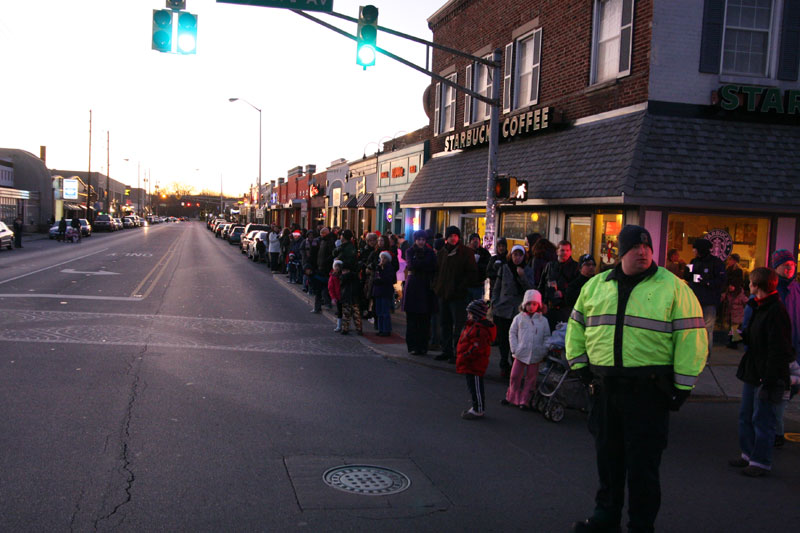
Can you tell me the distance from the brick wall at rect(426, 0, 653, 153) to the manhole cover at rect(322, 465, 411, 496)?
9.57 meters

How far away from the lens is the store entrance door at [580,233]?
13242 millimetres

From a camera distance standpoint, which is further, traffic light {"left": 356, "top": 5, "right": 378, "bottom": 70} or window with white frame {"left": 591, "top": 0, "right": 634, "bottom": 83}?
window with white frame {"left": 591, "top": 0, "right": 634, "bottom": 83}

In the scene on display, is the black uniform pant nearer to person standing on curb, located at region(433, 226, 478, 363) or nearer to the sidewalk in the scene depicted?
the sidewalk

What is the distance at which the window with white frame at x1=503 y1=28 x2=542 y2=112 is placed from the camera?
16.3 meters

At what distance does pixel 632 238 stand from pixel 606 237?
28.9ft

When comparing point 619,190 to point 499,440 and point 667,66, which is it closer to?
point 667,66

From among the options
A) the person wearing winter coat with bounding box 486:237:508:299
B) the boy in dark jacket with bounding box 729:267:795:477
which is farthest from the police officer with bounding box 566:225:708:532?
the person wearing winter coat with bounding box 486:237:508:299

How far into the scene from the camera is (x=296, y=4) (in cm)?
1093

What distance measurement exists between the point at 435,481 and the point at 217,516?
171 centimetres

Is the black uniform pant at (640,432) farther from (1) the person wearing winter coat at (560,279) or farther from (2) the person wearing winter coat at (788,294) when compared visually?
(1) the person wearing winter coat at (560,279)

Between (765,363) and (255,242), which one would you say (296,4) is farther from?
(255,242)

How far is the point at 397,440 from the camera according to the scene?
245 inches

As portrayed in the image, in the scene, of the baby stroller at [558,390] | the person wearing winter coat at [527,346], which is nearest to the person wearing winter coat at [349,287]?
the person wearing winter coat at [527,346]

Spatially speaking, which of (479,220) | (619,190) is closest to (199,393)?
(619,190)
